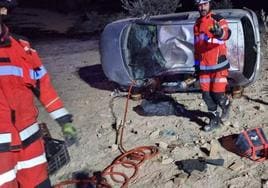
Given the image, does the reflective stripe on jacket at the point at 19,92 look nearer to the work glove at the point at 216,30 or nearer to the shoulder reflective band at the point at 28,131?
the shoulder reflective band at the point at 28,131

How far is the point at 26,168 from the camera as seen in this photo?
155 inches

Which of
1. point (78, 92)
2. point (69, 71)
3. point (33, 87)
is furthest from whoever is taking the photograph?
point (69, 71)

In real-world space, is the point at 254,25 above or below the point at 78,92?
above

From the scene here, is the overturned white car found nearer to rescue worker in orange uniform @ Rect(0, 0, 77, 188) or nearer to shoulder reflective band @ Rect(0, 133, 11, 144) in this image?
rescue worker in orange uniform @ Rect(0, 0, 77, 188)

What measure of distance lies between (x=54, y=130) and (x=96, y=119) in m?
0.66

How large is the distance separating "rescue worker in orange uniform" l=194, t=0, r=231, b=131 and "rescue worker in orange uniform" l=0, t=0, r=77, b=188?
2576 millimetres

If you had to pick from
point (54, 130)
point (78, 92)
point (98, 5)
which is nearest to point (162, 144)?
point (54, 130)

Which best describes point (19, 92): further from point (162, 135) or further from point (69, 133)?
point (162, 135)

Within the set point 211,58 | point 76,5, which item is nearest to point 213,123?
point 211,58

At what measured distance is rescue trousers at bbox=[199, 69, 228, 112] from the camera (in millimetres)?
6305

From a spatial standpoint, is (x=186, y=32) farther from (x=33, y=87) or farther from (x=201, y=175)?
(x=33, y=87)

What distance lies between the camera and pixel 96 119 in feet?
24.0

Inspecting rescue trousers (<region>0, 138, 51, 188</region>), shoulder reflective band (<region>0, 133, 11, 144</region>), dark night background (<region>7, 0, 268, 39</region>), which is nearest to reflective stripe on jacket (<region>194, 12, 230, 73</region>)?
rescue trousers (<region>0, 138, 51, 188</region>)

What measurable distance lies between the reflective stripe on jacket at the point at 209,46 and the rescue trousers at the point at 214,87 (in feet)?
0.33
